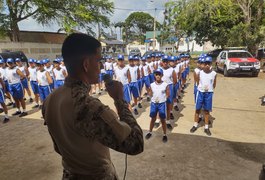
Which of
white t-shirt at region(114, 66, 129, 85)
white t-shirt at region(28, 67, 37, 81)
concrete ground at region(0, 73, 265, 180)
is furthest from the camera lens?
white t-shirt at region(28, 67, 37, 81)

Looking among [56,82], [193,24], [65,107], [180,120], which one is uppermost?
[193,24]

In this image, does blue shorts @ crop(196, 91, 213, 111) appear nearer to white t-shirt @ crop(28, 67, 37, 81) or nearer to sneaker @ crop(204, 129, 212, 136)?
sneaker @ crop(204, 129, 212, 136)

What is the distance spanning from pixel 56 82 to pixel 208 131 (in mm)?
6157

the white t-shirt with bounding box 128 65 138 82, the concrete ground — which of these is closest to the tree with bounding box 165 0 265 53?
the concrete ground

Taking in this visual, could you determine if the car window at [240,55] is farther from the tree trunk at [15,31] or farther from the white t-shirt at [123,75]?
the tree trunk at [15,31]

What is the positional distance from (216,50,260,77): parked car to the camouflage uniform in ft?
52.9

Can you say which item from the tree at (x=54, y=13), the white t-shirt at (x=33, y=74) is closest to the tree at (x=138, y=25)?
the tree at (x=54, y=13)

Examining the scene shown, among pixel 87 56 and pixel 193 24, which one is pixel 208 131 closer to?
pixel 87 56

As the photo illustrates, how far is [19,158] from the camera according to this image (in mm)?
5293

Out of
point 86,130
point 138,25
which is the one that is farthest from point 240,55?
point 138,25

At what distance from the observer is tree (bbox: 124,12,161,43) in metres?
75.6

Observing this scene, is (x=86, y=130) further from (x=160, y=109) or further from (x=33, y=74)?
(x=33, y=74)

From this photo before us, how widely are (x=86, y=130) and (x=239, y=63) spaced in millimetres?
16396

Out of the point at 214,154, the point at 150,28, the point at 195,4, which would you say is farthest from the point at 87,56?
the point at 150,28
